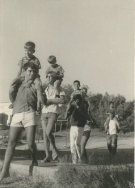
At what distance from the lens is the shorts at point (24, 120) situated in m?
5.00

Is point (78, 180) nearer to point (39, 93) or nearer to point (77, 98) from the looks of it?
point (39, 93)

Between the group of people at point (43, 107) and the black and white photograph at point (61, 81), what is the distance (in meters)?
0.01

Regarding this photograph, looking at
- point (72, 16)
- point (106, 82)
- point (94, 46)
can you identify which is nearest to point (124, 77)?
point (106, 82)

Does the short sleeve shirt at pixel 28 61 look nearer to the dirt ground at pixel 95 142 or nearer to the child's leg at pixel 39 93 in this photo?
the child's leg at pixel 39 93

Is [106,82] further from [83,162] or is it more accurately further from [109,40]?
[83,162]

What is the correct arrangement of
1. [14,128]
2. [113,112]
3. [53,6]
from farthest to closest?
1. [113,112]
2. [53,6]
3. [14,128]

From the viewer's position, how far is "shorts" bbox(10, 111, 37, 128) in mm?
5000

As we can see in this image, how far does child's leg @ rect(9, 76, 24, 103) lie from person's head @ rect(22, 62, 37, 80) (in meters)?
0.08

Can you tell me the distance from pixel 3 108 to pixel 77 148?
125cm

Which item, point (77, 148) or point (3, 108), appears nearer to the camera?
point (3, 108)

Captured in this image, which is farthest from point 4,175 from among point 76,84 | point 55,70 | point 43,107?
point 76,84

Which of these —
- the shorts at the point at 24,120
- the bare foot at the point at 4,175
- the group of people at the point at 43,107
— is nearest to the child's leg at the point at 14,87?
the group of people at the point at 43,107

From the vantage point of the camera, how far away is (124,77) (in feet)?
20.1

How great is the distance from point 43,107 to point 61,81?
0.44m
